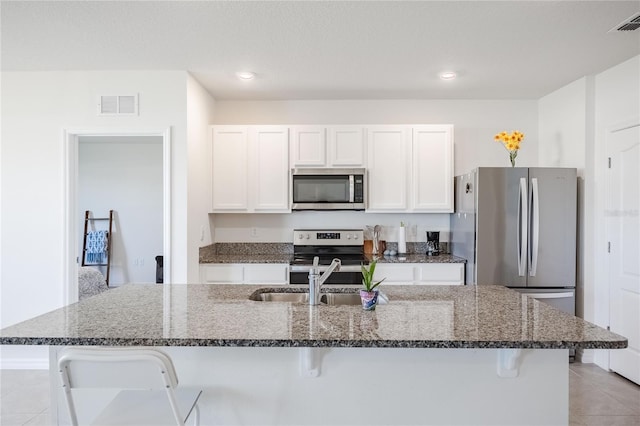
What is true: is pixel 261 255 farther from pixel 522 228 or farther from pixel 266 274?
pixel 522 228

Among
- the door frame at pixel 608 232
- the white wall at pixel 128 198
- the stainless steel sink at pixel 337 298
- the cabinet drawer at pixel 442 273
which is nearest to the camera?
the stainless steel sink at pixel 337 298

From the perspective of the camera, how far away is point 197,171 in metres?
3.58

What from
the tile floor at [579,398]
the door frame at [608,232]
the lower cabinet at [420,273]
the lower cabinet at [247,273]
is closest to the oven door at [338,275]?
the lower cabinet at [247,273]

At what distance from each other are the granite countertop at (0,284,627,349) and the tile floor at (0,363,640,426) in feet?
4.37

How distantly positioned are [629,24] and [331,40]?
1925mm

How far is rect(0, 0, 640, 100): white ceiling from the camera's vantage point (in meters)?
2.33

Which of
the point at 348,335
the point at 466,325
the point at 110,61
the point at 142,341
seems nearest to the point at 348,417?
the point at 348,335

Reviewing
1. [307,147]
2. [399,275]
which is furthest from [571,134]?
[307,147]

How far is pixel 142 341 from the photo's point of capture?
1.37 metres

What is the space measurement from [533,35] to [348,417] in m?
2.69

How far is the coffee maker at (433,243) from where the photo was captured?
4.09 meters

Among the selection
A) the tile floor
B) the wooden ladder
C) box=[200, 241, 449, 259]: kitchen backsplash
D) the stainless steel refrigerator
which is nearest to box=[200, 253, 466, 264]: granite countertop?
box=[200, 241, 449, 259]: kitchen backsplash

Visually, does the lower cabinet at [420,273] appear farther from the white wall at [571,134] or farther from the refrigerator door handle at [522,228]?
the white wall at [571,134]

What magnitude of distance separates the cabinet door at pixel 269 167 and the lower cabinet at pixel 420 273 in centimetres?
119
